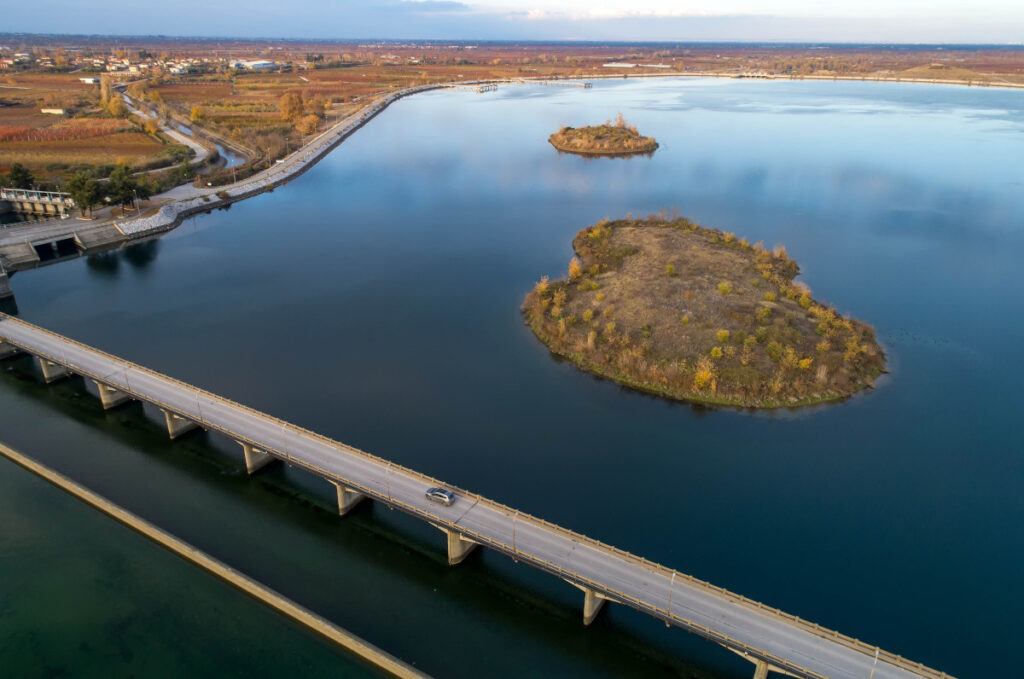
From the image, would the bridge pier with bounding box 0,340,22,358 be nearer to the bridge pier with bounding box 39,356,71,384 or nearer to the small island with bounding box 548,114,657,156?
the bridge pier with bounding box 39,356,71,384

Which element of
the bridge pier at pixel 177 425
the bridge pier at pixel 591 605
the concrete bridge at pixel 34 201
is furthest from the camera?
the concrete bridge at pixel 34 201

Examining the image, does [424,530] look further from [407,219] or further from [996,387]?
[407,219]

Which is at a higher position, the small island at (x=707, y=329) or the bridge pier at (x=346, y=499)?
the small island at (x=707, y=329)

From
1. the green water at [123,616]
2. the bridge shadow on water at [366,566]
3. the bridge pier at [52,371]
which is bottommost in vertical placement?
the green water at [123,616]

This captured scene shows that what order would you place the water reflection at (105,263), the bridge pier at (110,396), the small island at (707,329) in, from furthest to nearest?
the water reflection at (105,263), the small island at (707,329), the bridge pier at (110,396)

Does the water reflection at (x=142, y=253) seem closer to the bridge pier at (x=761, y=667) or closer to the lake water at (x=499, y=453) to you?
the lake water at (x=499, y=453)

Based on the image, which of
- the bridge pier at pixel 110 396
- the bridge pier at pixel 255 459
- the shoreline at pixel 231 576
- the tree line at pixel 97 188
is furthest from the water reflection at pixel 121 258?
the bridge pier at pixel 255 459

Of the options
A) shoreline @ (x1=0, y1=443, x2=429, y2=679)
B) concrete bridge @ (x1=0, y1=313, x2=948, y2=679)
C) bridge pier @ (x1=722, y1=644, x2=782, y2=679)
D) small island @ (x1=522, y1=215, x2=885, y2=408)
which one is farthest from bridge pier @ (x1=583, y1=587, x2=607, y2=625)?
small island @ (x1=522, y1=215, x2=885, y2=408)

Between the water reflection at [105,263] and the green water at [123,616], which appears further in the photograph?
the water reflection at [105,263]
